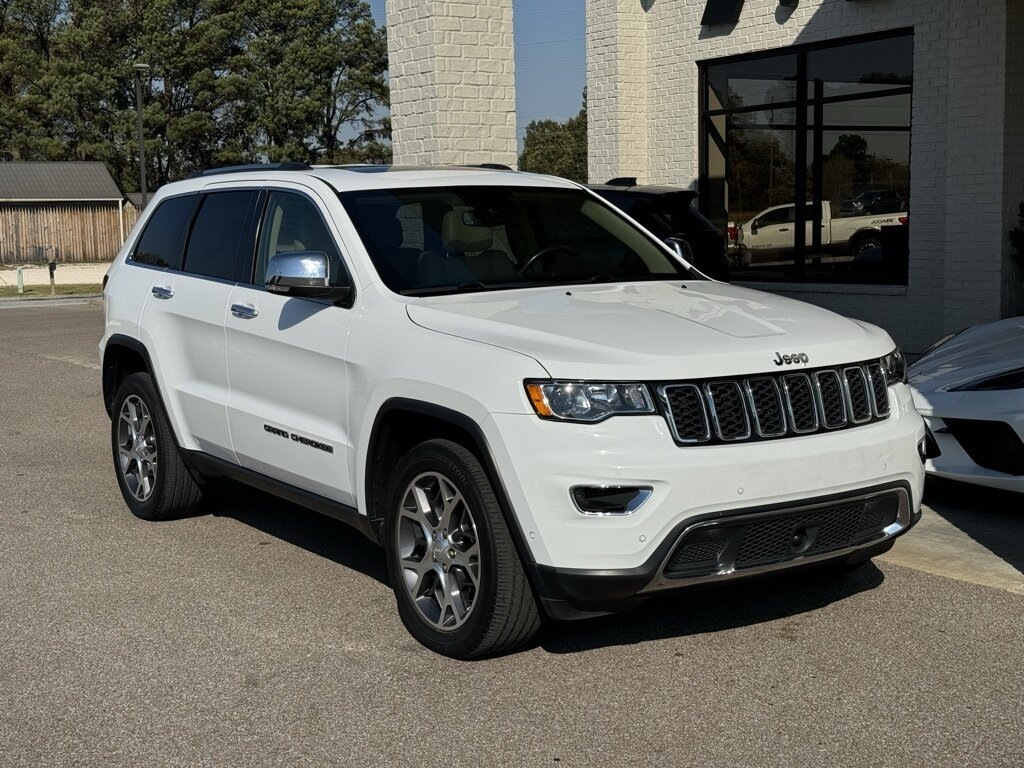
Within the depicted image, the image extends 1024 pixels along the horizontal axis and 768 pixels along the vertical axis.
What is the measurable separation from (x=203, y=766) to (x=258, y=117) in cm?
6945

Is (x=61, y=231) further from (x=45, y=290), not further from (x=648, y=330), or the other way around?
(x=648, y=330)

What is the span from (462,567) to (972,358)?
11.9ft

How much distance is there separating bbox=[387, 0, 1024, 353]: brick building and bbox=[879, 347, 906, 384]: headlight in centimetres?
681

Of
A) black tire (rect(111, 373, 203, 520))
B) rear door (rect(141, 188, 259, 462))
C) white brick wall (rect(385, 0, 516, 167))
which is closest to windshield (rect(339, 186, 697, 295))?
rear door (rect(141, 188, 259, 462))

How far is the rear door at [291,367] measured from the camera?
5.48 m

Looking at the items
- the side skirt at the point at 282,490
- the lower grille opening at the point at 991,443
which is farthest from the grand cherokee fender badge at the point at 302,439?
the lower grille opening at the point at 991,443

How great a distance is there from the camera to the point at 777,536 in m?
4.63

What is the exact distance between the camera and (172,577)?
6.12 metres

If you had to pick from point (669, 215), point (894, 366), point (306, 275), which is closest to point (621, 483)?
point (894, 366)

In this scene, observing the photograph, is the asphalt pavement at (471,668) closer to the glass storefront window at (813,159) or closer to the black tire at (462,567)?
the black tire at (462,567)

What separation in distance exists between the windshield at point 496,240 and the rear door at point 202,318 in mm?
933

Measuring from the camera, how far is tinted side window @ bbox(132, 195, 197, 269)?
7.06 meters

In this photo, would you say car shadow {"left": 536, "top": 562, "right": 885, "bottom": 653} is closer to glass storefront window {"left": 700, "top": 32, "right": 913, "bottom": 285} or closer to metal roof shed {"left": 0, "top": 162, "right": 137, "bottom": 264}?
glass storefront window {"left": 700, "top": 32, "right": 913, "bottom": 285}

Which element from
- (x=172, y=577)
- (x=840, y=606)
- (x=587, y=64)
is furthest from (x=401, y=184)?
(x=587, y=64)
